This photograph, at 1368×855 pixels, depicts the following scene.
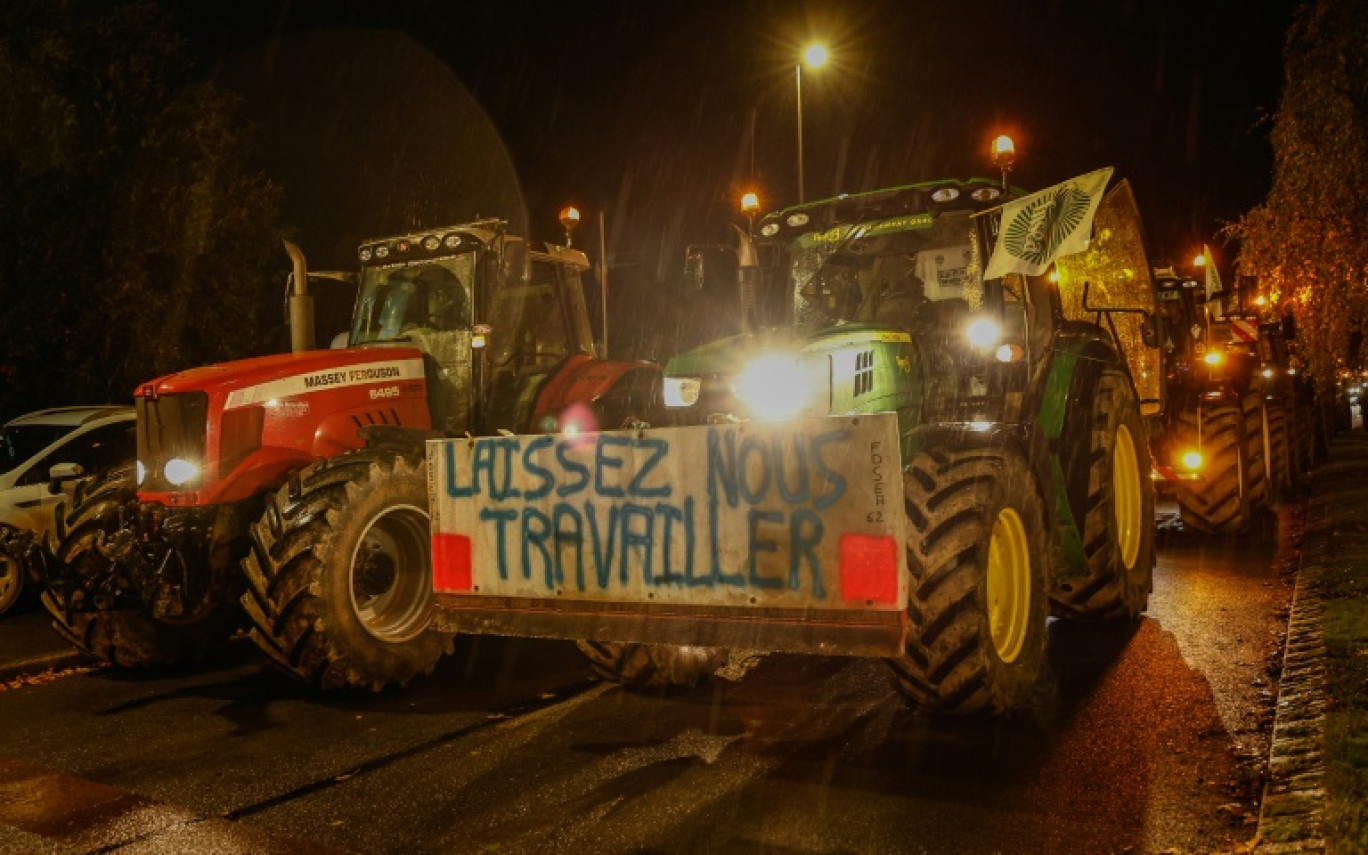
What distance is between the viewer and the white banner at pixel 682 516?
4.99m

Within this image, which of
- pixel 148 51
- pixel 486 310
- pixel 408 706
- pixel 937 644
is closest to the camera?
pixel 937 644

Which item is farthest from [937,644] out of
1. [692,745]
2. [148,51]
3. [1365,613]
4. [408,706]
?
[148,51]

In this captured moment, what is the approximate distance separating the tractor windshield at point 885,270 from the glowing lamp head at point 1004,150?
0.46 metres

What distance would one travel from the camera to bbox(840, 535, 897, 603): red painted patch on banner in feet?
16.1

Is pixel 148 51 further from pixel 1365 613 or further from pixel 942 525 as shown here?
pixel 1365 613

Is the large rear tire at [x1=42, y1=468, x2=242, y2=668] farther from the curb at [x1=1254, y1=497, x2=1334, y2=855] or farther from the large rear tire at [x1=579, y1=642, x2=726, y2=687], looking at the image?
the curb at [x1=1254, y1=497, x2=1334, y2=855]

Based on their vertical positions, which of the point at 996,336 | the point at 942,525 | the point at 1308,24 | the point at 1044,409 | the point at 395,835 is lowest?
the point at 395,835

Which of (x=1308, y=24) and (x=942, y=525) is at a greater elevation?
(x=1308, y=24)

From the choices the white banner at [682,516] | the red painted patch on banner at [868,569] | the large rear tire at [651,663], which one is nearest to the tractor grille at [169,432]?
the white banner at [682,516]

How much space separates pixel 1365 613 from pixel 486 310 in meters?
6.73

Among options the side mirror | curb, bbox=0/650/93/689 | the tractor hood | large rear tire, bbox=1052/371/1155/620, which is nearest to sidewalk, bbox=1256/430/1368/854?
large rear tire, bbox=1052/371/1155/620

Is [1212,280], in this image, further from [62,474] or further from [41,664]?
[62,474]

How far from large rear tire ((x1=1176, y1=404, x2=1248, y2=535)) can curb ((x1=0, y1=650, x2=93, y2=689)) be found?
423 inches

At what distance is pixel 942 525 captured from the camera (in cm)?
543
